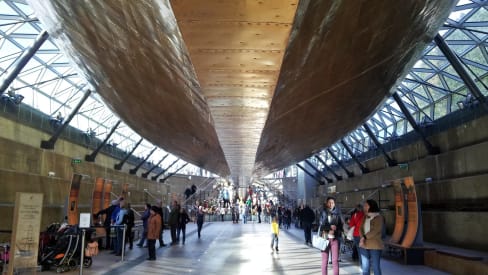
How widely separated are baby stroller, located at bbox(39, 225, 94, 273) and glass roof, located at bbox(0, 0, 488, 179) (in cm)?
377

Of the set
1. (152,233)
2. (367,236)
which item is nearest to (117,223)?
(152,233)

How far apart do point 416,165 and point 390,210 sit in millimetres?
4192

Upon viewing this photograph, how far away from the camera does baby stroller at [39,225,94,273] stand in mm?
9258

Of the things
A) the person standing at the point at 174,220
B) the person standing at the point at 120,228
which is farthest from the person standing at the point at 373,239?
the person standing at the point at 174,220

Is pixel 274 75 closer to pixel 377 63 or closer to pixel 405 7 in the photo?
pixel 405 7

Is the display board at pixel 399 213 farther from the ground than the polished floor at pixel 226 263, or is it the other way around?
the display board at pixel 399 213

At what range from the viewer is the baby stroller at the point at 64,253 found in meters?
9.26

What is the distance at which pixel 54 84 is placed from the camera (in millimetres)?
21109

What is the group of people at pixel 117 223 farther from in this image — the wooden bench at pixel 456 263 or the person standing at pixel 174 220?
the wooden bench at pixel 456 263

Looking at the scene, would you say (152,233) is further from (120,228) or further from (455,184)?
(455,184)

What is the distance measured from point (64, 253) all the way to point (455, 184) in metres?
13.5

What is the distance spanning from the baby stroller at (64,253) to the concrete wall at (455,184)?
36.8 feet

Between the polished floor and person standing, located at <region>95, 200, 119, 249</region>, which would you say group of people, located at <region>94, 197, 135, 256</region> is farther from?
the polished floor

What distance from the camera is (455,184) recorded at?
46.9 feet
